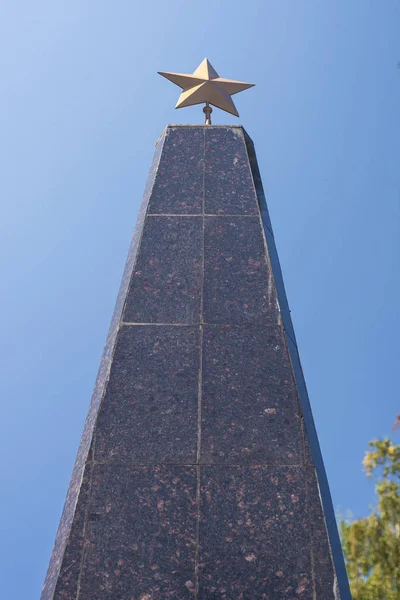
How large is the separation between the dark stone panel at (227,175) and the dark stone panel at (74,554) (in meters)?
2.72

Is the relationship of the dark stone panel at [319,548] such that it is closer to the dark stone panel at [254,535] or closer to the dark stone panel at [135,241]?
the dark stone panel at [254,535]

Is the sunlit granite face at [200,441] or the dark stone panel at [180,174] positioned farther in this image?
the dark stone panel at [180,174]

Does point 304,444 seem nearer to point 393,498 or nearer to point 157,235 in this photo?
point 157,235

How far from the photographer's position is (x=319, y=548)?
13.3 feet

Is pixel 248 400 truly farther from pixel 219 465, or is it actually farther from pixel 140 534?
pixel 140 534

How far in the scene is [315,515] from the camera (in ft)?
13.7

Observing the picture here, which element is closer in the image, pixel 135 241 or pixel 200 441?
pixel 200 441

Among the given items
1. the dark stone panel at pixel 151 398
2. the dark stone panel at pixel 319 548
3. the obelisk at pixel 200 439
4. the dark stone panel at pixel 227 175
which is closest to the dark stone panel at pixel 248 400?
the obelisk at pixel 200 439

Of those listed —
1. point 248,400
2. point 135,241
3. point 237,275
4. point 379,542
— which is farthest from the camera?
point 379,542

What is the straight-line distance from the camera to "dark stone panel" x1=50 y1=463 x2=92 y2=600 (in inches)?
154

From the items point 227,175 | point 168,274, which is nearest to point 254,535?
point 168,274

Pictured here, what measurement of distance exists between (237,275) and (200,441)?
4.96 feet

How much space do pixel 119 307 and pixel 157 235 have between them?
0.76m

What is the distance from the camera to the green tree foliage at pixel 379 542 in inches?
579
